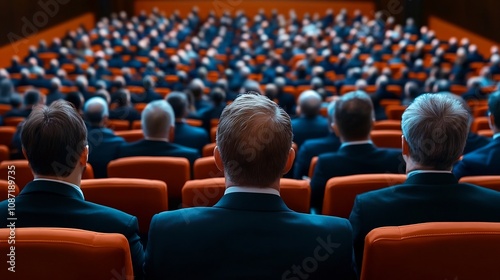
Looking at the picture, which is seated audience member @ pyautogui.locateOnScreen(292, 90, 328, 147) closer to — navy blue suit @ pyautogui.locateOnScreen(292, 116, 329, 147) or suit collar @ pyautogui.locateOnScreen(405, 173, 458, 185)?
navy blue suit @ pyautogui.locateOnScreen(292, 116, 329, 147)

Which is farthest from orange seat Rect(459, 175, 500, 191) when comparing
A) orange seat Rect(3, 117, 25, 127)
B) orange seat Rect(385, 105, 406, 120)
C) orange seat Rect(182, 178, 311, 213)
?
orange seat Rect(3, 117, 25, 127)

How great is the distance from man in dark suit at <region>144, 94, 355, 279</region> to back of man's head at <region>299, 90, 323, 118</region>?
2.95 meters

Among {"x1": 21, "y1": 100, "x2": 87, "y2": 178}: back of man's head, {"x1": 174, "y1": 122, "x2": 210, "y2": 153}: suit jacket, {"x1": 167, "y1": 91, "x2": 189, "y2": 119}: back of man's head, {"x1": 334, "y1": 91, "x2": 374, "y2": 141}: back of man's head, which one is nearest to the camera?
{"x1": 21, "y1": 100, "x2": 87, "y2": 178}: back of man's head

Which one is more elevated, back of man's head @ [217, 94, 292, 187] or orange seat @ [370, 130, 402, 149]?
back of man's head @ [217, 94, 292, 187]

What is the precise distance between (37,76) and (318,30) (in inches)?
342

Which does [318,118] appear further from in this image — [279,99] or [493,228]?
[493,228]

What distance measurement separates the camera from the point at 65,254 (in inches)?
53.5

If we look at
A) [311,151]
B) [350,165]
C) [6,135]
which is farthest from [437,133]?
[6,135]

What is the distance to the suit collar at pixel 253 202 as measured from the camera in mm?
1452

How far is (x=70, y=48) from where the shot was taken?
13.2 metres

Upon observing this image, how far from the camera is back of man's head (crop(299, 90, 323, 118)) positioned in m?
4.43

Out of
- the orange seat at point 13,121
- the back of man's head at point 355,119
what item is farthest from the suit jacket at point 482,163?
the orange seat at point 13,121

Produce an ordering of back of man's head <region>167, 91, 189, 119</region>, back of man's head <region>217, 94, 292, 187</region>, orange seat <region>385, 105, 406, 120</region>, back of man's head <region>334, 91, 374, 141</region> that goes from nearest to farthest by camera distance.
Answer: back of man's head <region>217, 94, 292, 187</region>, back of man's head <region>334, 91, 374, 141</region>, back of man's head <region>167, 91, 189, 119</region>, orange seat <region>385, 105, 406, 120</region>

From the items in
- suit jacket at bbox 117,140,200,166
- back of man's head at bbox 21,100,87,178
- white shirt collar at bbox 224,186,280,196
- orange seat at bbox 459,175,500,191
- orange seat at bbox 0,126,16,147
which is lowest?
orange seat at bbox 0,126,16,147
